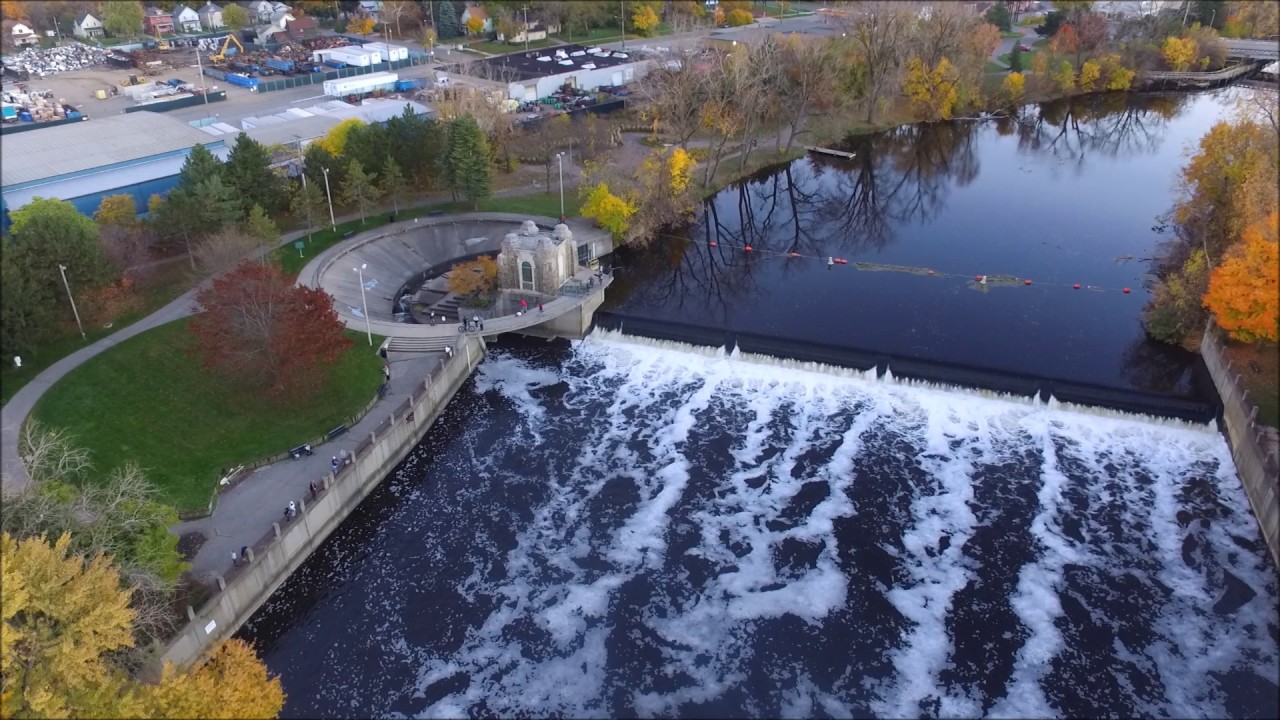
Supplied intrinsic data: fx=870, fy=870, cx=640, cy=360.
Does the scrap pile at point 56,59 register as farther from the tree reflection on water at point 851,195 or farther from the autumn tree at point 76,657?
the autumn tree at point 76,657

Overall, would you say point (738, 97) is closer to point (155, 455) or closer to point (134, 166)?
point (134, 166)

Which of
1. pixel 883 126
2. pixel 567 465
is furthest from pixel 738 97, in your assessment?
pixel 567 465

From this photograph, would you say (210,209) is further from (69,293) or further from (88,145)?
(88,145)

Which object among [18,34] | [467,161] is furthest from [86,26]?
[467,161]

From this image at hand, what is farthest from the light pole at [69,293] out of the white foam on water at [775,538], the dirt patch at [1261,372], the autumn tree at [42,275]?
the dirt patch at [1261,372]

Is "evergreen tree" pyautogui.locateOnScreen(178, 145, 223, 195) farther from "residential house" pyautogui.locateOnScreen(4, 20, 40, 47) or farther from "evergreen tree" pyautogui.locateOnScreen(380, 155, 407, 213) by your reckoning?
"residential house" pyautogui.locateOnScreen(4, 20, 40, 47)

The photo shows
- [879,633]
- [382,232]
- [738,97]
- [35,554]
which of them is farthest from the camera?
[738,97]
